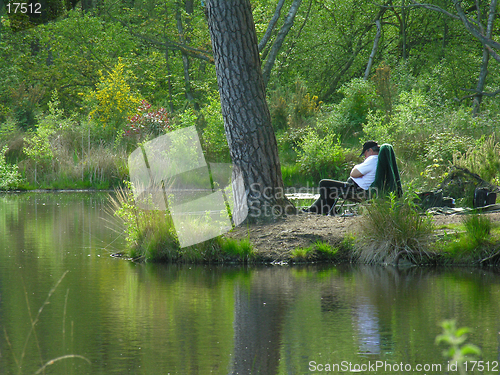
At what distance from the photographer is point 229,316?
235 inches

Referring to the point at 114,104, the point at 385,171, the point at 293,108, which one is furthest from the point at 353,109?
the point at 385,171

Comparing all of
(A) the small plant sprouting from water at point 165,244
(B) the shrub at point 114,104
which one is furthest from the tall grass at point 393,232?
(B) the shrub at point 114,104

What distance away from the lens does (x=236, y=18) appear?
9.83 m

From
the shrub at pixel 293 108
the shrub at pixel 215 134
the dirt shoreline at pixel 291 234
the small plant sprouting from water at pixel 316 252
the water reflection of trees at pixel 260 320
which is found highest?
the shrub at pixel 293 108

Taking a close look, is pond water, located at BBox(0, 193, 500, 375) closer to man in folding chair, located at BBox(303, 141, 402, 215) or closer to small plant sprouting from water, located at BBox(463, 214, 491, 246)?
small plant sprouting from water, located at BBox(463, 214, 491, 246)

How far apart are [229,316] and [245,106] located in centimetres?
447

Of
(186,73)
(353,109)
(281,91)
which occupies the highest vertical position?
(186,73)

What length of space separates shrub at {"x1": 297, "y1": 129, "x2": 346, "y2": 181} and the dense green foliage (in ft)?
0.13

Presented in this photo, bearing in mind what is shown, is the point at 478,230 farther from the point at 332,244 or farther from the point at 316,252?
the point at 316,252

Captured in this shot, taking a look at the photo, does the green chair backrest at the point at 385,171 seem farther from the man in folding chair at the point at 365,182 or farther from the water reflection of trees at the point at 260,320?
the water reflection of trees at the point at 260,320

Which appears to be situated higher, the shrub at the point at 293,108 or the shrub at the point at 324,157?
the shrub at the point at 293,108

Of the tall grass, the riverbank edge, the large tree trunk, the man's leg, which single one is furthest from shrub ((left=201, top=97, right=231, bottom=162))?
the tall grass

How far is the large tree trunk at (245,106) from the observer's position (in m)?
9.83

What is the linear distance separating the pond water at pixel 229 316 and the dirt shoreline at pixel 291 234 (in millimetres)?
440
